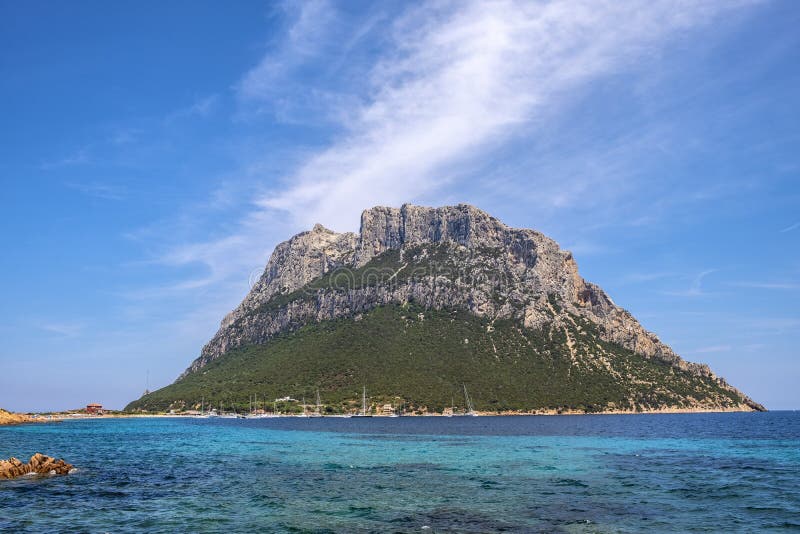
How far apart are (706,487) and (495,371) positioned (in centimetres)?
14945

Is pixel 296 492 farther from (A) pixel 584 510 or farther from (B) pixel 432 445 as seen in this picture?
(B) pixel 432 445

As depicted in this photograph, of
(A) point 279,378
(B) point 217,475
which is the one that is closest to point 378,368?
(A) point 279,378

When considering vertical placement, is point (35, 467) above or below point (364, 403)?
below

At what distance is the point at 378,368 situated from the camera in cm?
18638

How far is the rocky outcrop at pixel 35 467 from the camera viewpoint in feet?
144

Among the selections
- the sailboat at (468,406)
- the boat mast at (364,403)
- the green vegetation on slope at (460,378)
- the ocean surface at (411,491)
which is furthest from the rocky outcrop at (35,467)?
the sailboat at (468,406)

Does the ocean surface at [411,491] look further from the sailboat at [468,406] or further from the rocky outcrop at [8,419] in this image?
the sailboat at [468,406]

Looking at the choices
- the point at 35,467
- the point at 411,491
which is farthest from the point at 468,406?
the point at 411,491

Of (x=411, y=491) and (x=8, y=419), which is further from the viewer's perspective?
(x=8, y=419)

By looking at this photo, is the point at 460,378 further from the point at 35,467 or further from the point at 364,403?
the point at 35,467

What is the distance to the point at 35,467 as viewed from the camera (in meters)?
45.8

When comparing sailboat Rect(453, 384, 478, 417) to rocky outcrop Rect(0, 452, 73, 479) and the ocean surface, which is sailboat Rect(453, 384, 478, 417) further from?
rocky outcrop Rect(0, 452, 73, 479)

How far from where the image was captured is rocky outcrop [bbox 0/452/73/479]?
4378 centimetres

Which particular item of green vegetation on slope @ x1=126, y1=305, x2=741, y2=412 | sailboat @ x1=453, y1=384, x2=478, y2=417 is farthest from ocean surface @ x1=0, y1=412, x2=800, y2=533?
green vegetation on slope @ x1=126, y1=305, x2=741, y2=412
